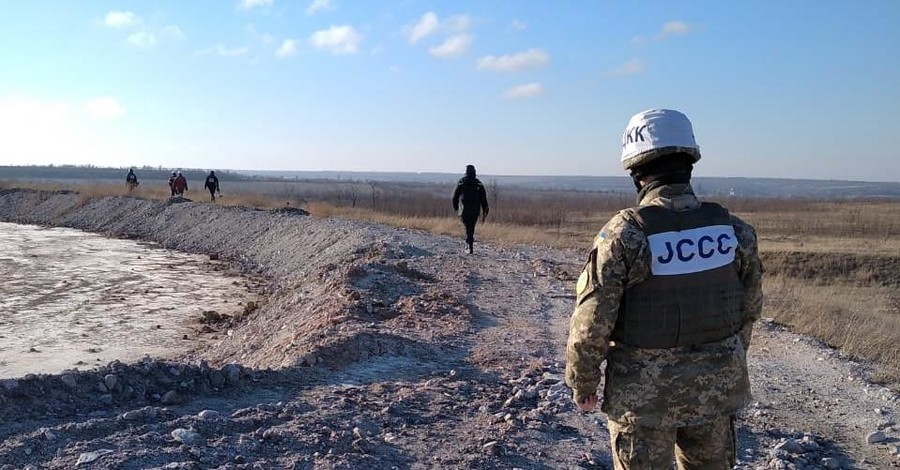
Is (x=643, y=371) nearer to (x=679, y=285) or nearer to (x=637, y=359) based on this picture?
(x=637, y=359)

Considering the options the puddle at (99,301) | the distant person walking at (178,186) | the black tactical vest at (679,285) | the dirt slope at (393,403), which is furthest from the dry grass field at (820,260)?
the puddle at (99,301)

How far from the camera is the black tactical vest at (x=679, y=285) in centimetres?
282

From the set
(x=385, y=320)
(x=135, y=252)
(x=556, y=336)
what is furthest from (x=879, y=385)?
(x=135, y=252)

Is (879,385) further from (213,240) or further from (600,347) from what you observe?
(213,240)

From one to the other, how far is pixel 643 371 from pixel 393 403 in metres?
3.24

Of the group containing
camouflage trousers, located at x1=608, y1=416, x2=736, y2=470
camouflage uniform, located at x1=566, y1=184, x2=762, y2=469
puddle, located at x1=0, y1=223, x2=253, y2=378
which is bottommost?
puddle, located at x1=0, y1=223, x2=253, y2=378

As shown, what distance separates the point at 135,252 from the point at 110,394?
23.0 metres

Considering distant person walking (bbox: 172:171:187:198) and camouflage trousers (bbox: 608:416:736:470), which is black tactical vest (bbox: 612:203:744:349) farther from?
distant person walking (bbox: 172:171:187:198)

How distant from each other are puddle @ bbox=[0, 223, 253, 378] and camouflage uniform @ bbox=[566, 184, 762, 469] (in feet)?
31.6

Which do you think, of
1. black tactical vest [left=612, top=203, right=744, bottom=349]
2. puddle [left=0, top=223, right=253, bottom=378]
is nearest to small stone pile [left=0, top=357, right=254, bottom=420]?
black tactical vest [left=612, top=203, right=744, bottom=349]

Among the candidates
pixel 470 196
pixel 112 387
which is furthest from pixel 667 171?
pixel 470 196

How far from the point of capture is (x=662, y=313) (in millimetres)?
2830

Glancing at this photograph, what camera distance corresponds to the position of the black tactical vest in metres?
2.82

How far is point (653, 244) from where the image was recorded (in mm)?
2803
